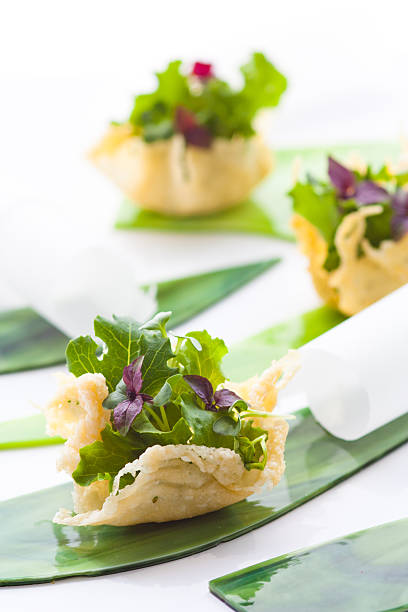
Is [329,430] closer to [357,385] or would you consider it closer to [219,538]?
[357,385]

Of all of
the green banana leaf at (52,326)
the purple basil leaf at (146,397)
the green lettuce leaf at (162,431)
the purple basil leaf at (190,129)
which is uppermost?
the purple basil leaf at (190,129)

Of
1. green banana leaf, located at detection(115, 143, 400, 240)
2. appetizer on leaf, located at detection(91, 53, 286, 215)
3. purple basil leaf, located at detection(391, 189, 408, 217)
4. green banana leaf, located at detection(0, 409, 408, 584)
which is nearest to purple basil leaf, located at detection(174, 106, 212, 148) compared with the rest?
appetizer on leaf, located at detection(91, 53, 286, 215)

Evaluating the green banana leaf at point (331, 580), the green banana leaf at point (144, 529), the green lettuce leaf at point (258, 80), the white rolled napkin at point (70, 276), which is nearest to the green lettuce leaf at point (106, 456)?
the green banana leaf at point (144, 529)

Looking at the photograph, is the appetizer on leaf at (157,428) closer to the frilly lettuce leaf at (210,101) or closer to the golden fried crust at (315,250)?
the golden fried crust at (315,250)

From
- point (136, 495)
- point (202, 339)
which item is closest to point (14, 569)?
point (136, 495)

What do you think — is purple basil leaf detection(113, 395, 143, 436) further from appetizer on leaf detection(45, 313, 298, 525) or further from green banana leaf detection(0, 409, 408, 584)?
green banana leaf detection(0, 409, 408, 584)

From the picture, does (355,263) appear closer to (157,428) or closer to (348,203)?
(348,203)
